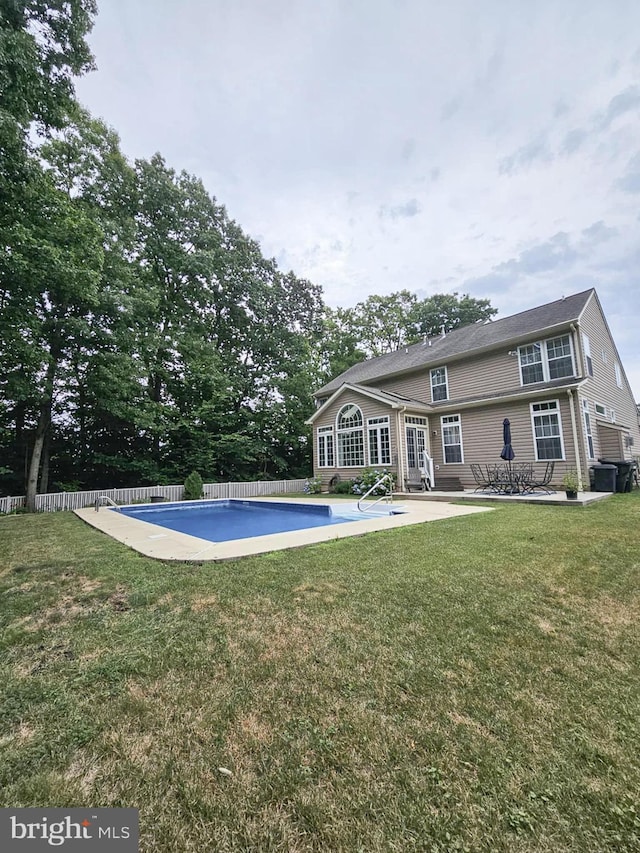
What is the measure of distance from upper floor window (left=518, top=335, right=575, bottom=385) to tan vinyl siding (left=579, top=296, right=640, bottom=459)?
476mm

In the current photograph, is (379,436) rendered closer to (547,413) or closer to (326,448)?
(326,448)

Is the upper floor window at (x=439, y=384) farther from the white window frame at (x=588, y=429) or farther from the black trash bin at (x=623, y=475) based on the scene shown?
the black trash bin at (x=623, y=475)

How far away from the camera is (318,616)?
305 centimetres

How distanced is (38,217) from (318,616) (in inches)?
510

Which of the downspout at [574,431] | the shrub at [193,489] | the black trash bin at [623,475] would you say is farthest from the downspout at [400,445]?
the shrub at [193,489]

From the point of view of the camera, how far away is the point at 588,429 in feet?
39.2

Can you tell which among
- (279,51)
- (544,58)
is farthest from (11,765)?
(544,58)

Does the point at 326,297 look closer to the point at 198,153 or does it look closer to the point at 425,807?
the point at 198,153

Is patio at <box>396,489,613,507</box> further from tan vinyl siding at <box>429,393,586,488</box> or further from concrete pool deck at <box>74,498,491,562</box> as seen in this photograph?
concrete pool deck at <box>74,498,491,562</box>

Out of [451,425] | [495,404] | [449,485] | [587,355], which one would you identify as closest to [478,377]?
[495,404]

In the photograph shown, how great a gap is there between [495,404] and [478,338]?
3414 millimetres

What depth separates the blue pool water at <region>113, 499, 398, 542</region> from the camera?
8944mm

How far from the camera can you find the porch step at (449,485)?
519 inches

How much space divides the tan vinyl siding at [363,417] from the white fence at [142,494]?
2.25 m
